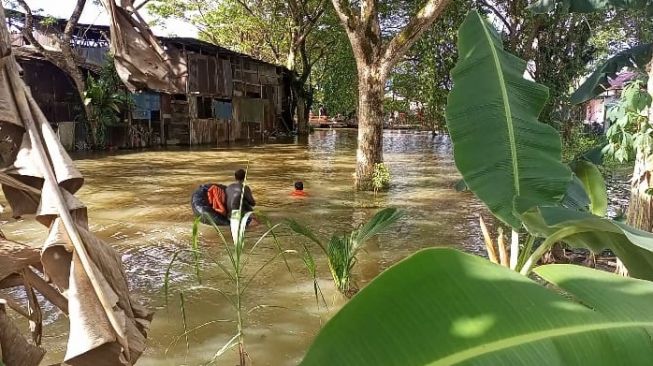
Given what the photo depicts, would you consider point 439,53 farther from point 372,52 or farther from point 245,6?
point 245,6

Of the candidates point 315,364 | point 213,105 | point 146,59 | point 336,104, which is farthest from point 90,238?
point 336,104

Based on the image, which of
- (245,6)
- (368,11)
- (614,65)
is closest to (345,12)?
(368,11)

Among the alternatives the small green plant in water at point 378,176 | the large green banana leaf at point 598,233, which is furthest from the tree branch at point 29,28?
the large green banana leaf at point 598,233

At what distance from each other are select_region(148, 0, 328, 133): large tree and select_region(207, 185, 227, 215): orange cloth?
1766 cm

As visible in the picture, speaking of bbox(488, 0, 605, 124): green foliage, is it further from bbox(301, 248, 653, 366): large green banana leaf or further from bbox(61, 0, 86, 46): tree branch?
bbox(301, 248, 653, 366): large green banana leaf

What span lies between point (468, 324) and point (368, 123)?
1005 centimetres

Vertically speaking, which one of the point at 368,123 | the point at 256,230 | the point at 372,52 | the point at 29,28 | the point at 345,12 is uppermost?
the point at 29,28

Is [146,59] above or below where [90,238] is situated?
above

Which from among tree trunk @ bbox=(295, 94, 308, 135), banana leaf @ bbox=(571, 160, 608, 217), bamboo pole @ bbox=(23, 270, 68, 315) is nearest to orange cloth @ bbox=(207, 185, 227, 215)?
banana leaf @ bbox=(571, 160, 608, 217)

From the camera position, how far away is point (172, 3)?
92.0ft

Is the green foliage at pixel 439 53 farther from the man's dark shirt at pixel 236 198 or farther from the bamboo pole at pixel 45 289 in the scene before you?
the bamboo pole at pixel 45 289

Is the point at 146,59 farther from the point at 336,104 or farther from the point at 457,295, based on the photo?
the point at 336,104

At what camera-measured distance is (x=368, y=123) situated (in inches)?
431

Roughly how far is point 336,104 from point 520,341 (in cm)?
2771
